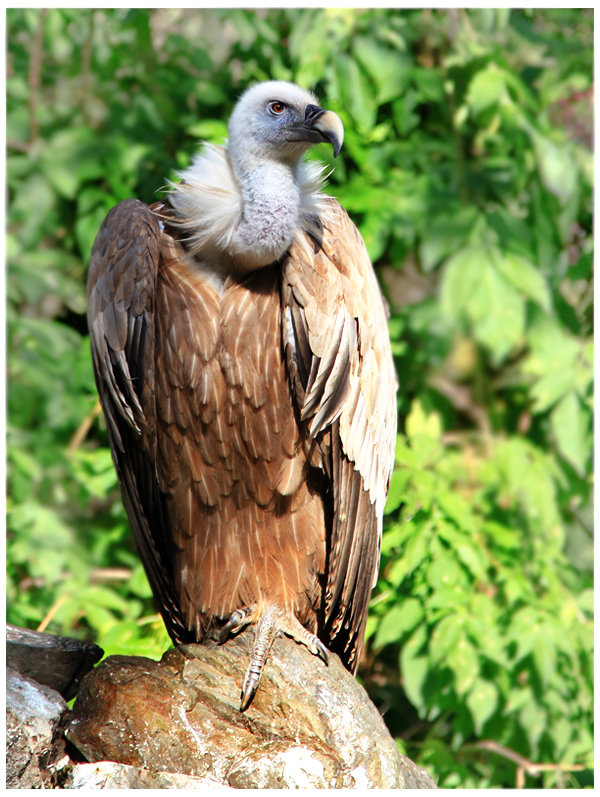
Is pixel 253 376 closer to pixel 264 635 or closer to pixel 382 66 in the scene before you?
pixel 264 635

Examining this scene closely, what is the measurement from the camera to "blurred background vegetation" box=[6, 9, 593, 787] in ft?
9.50

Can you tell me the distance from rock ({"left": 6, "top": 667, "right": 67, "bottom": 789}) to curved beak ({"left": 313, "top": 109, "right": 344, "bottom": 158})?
1.38 m

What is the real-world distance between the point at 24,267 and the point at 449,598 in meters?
2.00

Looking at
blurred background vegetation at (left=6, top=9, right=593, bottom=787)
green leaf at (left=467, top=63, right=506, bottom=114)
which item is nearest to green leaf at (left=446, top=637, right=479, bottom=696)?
blurred background vegetation at (left=6, top=9, right=593, bottom=787)

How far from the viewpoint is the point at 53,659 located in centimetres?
212

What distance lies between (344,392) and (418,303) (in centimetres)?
154

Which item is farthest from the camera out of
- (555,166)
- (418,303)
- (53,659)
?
(418,303)

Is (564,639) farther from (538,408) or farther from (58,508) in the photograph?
(58,508)

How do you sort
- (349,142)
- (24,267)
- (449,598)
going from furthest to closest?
(24,267) → (349,142) → (449,598)

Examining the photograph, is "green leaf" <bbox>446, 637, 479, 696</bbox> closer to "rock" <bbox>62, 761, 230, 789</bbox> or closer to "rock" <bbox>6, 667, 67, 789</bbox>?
"rock" <bbox>62, 761, 230, 789</bbox>

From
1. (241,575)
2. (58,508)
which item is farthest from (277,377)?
(58,508)

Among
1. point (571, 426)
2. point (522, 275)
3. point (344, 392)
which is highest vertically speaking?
point (522, 275)

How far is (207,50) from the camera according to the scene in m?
3.51

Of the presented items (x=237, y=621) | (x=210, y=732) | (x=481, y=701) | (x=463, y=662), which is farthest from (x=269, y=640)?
(x=481, y=701)
